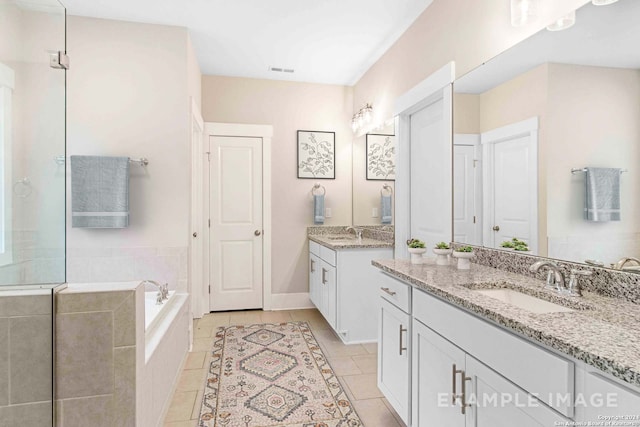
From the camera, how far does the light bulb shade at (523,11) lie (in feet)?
5.35

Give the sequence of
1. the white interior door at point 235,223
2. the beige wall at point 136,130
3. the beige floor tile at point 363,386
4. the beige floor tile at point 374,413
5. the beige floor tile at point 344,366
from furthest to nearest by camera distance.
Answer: the white interior door at point 235,223, the beige wall at point 136,130, the beige floor tile at point 344,366, the beige floor tile at point 363,386, the beige floor tile at point 374,413

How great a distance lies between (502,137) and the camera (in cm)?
183

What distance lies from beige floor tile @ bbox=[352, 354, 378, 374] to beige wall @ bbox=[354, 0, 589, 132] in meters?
2.06

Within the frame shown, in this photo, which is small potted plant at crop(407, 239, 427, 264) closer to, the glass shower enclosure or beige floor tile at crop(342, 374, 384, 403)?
beige floor tile at crop(342, 374, 384, 403)

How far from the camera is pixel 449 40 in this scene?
7.51 ft

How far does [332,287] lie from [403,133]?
4.73 ft

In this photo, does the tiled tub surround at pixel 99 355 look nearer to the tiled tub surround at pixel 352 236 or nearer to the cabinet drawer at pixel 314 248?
the tiled tub surround at pixel 352 236

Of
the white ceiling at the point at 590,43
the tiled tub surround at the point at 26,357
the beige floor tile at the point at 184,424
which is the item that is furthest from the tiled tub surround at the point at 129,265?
the white ceiling at the point at 590,43

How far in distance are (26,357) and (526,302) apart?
1868 mm

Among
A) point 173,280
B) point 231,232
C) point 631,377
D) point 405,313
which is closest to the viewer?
point 631,377

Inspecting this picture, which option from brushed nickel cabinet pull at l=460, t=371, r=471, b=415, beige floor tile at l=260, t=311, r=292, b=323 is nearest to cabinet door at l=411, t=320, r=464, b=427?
brushed nickel cabinet pull at l=460, t=371, r=471, b=415

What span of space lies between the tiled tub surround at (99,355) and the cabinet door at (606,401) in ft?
4.82

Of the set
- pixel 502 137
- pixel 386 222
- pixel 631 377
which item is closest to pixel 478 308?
pixel 631 377

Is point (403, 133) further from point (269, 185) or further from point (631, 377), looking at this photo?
point (631, 377)
